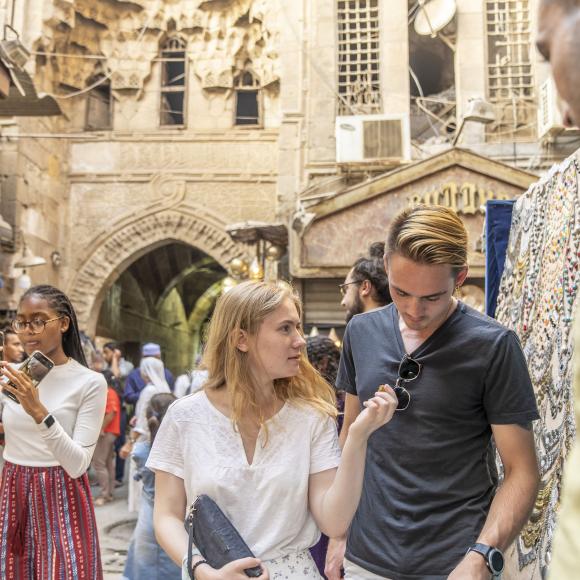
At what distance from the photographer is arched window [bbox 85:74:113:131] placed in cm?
1512

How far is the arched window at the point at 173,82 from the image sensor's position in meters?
15.2

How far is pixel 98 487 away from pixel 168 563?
17.8ft

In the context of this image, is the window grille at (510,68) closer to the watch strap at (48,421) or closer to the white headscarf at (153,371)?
the white headscarf at (153,371)

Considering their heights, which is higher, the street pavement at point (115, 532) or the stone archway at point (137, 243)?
the stone archway at point (137, 243)

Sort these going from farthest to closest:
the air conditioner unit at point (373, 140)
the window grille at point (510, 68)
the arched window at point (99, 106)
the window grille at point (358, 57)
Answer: the arched window at point (99, 106), the window grille at point (358, 57), the window grille at point (510, 68), the air conditioner unit at point (373, 140)

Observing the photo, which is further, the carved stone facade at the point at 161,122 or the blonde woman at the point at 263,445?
the carved stone facade at the point at 161,122

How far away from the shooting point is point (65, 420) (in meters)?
2.88

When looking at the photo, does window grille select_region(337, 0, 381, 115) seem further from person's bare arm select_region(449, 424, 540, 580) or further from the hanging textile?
person's bare arm select_region(449, 424, 540, 580)

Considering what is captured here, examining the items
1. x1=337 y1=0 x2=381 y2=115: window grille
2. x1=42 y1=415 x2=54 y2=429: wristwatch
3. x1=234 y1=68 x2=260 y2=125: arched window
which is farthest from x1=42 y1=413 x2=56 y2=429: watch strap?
x1=234 y1=68 x2=260 y2=125: arched window

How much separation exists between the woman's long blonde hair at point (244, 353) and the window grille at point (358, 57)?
11.3 metres

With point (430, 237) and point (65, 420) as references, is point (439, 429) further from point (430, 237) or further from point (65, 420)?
point (65, 420)

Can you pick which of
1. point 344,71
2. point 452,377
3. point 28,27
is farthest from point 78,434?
point 28,27

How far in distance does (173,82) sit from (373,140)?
6298 mm

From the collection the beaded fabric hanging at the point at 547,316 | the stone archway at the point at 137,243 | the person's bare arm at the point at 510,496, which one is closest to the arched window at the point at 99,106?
the stone archway at the point at 137,243
